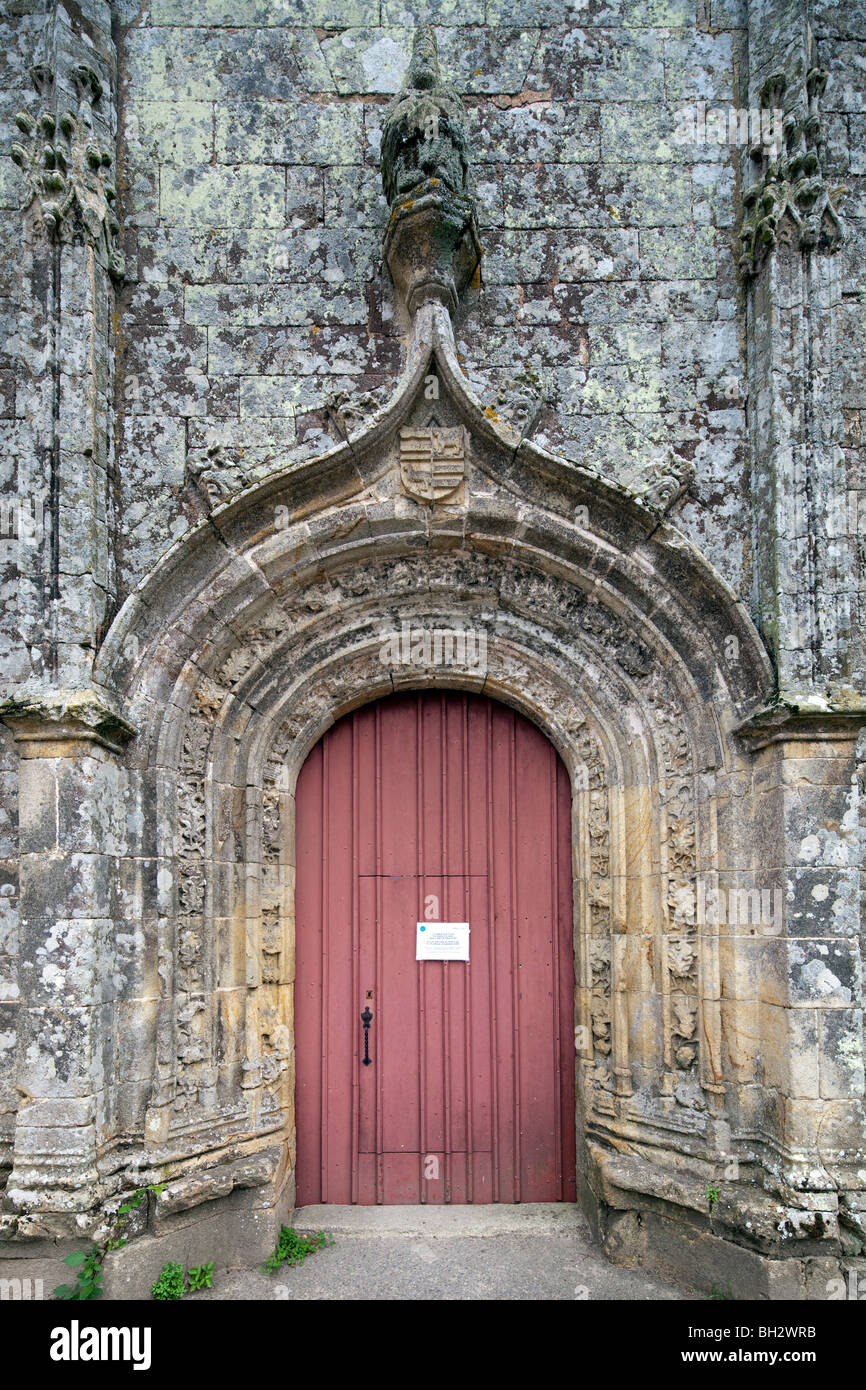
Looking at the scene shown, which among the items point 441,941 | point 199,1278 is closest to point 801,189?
point 441,941

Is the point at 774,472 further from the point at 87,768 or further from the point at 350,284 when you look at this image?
the point at 87,768

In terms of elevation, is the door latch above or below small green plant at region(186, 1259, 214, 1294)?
above

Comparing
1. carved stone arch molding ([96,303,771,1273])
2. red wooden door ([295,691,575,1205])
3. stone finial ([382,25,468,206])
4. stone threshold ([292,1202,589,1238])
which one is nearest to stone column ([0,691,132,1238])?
carved stone arch molding ([96,303,771,1273])

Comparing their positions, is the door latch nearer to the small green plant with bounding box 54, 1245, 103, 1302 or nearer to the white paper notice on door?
the white paper notice on door

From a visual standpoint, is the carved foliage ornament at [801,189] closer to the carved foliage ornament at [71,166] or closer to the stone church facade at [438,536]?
the stone church facade at [438,536]

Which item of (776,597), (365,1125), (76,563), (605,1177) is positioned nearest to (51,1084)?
Result: (365,1125)

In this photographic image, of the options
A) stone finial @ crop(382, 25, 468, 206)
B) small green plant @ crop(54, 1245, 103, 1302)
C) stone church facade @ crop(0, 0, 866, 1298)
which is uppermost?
stone finial @ crop(382, 25, 468, 206)

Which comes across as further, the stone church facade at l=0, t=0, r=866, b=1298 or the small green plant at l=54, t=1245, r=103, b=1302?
the stone church facade at l=0, t=0, r=866, b=1298

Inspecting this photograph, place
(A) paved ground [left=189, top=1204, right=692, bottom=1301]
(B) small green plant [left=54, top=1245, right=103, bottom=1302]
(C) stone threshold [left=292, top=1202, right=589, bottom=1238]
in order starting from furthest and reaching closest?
(C) stone threshold [left=292, top=1202, right=589, bottom=1238] → (A) paved ground [left=189, top=1204, right=692, bottom=1301] → (B) small green plant [left=54, top=1245, right=103, bottom=1302]

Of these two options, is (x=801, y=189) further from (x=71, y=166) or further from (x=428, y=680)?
(x=71, y=166)

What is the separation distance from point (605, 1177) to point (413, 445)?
3.45 metres

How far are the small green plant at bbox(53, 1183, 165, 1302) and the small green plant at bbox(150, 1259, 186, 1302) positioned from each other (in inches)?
8.8

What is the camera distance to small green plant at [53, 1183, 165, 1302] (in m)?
3.34

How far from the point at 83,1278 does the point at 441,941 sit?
6.66 ft
